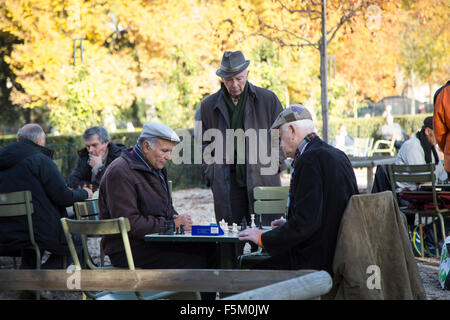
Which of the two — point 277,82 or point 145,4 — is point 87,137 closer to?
point 277,82

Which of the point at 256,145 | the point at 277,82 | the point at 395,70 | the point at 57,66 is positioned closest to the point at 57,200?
the point at 256,145

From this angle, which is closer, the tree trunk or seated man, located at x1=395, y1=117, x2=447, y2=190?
seated man, located at x1=395, y1=117, x2=447, y2=190

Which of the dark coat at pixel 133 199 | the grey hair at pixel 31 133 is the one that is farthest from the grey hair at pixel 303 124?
the grey hair at pixel 31 133

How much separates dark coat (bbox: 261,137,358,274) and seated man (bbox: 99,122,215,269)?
3.69ft

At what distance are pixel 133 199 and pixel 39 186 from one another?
2175mm

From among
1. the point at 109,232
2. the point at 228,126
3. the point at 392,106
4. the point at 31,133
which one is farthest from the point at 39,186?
the point at 392,106

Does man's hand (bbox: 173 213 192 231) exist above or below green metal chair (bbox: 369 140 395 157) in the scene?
below

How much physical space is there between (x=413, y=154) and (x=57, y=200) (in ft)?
15.1

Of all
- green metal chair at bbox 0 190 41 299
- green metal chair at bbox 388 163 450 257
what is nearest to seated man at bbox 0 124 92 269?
green metal chair at bbox 0 190 41 299

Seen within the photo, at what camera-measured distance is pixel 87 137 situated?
7434 mm

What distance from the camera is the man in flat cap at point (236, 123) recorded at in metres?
5.96

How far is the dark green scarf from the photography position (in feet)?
19.7

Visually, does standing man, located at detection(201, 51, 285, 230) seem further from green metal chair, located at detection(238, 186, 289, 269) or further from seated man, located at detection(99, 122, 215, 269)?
seated man, located at detection(99, 122, 215, 269)

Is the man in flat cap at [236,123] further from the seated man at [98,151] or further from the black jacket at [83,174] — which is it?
the black jacket at [83,174]
